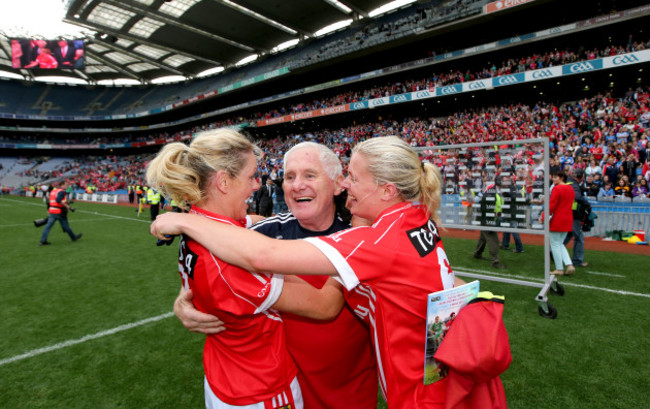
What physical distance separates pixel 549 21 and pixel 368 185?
2917cm

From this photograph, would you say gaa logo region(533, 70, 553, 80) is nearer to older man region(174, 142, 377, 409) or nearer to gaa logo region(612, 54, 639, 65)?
gaa logo region(612, 54, 639, 65)

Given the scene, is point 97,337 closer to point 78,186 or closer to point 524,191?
point 524,191

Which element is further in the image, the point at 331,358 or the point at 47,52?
the point at 47,52

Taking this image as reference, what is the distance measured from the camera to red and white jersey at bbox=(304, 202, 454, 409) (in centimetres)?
130

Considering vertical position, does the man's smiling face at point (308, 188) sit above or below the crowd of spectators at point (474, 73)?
below

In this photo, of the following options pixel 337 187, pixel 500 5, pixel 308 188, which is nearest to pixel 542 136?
pixel 500 5

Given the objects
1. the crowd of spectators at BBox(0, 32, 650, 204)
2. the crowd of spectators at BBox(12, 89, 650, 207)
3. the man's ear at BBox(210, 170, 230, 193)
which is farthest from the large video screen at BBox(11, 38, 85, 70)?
the man's ear at BBox(210, 170, 230, 193)

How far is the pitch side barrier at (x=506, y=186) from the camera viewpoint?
506cm

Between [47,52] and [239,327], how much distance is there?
2117 inches

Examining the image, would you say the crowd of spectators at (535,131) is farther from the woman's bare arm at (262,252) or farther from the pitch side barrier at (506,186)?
the woman's bare arm at (262,252)

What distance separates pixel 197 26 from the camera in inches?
1430

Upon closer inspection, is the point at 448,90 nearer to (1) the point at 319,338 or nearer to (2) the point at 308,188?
(2) the point at 308,188

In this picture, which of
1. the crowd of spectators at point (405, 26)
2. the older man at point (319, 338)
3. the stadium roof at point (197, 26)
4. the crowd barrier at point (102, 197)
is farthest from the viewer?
the stadium roof at point (197, 26)

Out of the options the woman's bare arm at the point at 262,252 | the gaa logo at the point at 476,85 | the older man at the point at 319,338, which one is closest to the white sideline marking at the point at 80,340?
the older man at the point at 319,338
